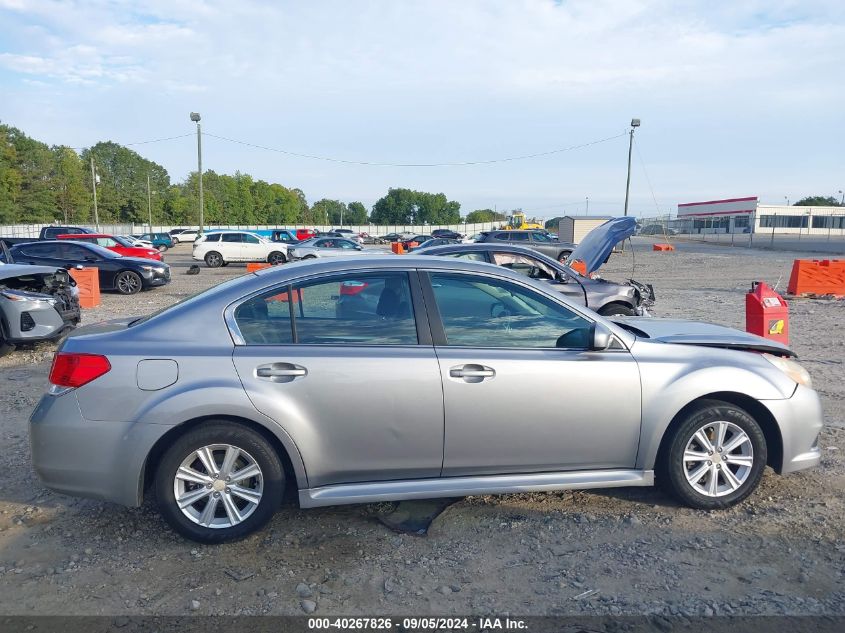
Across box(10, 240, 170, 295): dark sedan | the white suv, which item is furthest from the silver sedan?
box(10, 240, 170, 295): dark sedan

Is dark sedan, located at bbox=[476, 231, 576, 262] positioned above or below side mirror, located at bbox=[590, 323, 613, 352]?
above

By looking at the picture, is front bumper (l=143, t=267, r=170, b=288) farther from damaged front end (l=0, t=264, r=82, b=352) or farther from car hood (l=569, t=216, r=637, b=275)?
car hood (l=569, t=216, r=637, b=275)

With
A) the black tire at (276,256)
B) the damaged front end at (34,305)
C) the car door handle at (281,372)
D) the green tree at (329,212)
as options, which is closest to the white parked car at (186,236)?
the black tire at (276,256)

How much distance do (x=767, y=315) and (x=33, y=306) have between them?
9324 millimetres

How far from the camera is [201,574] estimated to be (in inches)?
141

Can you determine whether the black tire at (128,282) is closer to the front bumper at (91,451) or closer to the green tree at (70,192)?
the front bumper at (91,451)

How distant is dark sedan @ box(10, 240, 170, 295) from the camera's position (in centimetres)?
1736

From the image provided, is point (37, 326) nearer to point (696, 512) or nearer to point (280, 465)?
point (280, 465)

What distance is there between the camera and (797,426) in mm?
4262

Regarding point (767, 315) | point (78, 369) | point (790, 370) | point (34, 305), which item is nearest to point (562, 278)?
point (767, 315)

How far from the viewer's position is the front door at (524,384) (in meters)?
3.91

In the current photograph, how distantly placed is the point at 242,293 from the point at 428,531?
1818 mm

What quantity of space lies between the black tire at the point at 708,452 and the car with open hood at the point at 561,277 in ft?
18.1

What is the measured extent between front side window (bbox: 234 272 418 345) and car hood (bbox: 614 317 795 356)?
5.58 ft
